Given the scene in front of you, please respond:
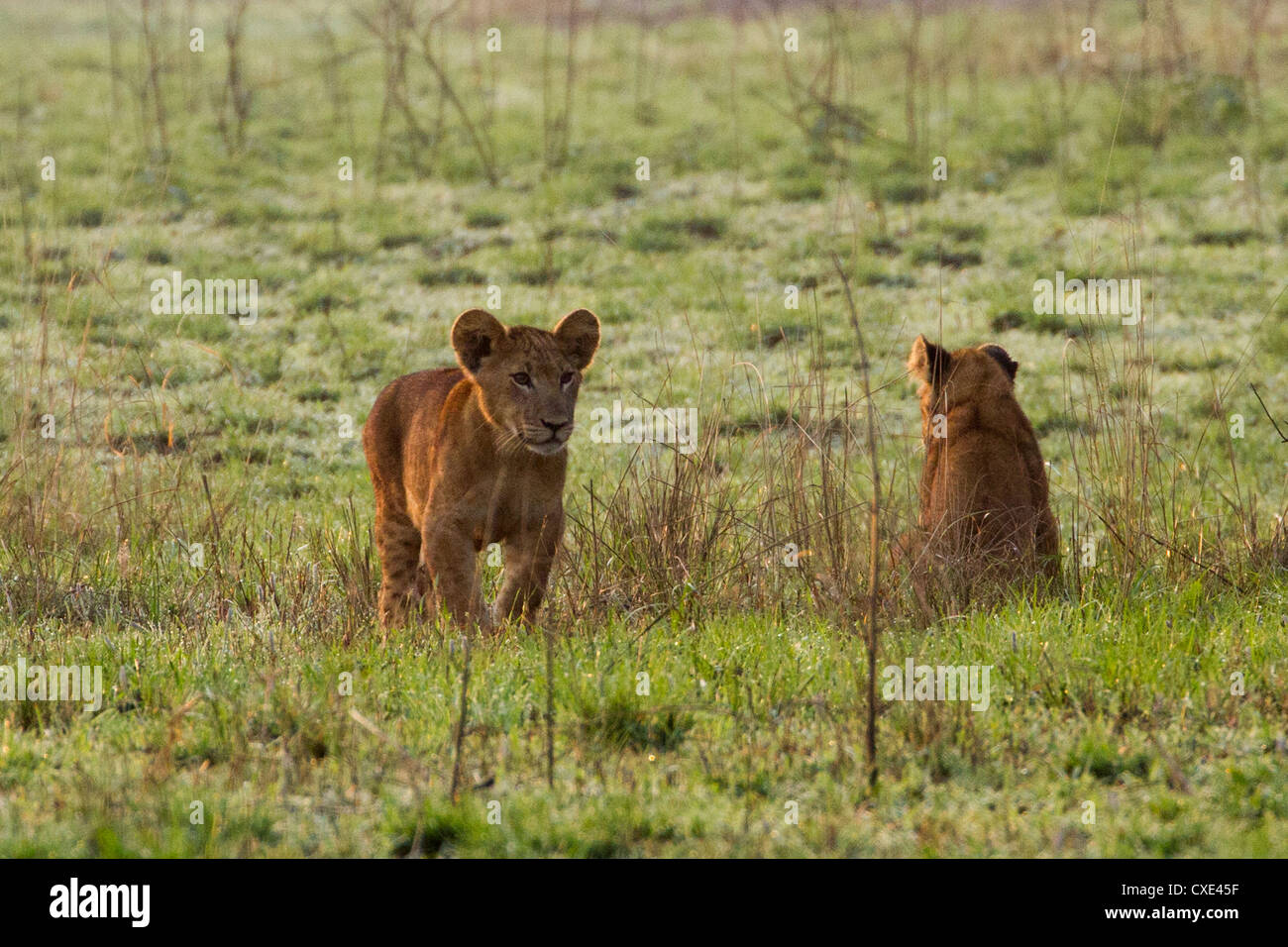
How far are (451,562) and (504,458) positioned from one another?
471 mm

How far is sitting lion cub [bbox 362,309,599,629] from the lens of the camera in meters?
6.19

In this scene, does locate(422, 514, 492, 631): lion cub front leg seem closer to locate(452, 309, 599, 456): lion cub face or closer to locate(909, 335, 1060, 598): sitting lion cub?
locate(452, 309, 599, 456): lion cub face

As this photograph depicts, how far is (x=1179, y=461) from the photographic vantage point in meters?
7.95

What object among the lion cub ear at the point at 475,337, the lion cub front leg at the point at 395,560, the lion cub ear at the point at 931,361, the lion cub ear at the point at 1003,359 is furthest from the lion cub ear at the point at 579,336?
the lion cub ear at the point at 1003,359

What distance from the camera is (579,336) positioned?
6410mm

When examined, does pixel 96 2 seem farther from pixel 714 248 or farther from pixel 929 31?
pixel 714 248

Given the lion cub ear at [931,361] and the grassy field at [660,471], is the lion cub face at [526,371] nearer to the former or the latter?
the grassy field at [660,471]

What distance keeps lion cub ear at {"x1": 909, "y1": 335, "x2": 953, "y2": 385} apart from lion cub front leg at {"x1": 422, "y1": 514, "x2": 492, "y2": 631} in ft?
7.26

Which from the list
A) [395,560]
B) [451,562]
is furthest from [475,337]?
[395,560]

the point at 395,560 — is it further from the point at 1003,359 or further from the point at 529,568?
the point at 1003,359

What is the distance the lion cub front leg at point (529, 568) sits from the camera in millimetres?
6320

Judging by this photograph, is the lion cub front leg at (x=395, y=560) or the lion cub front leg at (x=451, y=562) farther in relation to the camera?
the lion cub front leg at (x=395, y=560)

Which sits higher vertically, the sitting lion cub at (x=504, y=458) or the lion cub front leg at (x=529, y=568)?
the sitting lion cub at (x=504, y=458)
